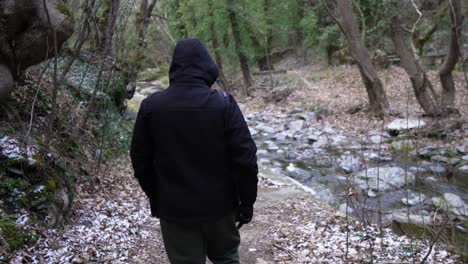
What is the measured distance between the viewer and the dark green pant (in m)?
2.78

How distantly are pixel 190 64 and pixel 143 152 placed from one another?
25.9 inches

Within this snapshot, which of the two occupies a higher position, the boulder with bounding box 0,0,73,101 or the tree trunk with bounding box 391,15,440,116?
the boulder with bounding box 0,0,73,101

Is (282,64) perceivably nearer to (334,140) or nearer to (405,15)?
(405,15)

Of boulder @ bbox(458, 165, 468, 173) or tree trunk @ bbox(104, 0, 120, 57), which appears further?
boulder @ bbox(458, 165, 468, 173)

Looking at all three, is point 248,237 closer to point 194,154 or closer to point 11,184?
point 11,184

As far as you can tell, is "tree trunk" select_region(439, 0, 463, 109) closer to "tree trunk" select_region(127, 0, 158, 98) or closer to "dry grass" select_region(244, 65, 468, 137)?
"dry grass" select_region(244, 65, 468, 137)

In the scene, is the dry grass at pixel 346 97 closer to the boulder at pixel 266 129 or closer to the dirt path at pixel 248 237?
the boulder at pixel 266 129

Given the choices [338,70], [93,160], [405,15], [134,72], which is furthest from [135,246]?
[338,70]

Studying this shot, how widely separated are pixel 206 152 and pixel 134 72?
8626 millimetres

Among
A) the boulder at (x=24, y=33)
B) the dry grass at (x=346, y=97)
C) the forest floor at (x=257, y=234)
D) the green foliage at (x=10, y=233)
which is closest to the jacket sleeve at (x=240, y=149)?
the forest floor at (x=257, y=234)

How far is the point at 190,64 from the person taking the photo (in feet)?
8.82

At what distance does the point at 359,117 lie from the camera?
1491 cm

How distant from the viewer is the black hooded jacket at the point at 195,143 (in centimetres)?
262

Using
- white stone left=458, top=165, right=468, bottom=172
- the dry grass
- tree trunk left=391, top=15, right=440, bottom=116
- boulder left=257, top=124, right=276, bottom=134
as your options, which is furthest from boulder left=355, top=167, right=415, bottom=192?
boulder left=257, top=124, right=276, bottom=134
